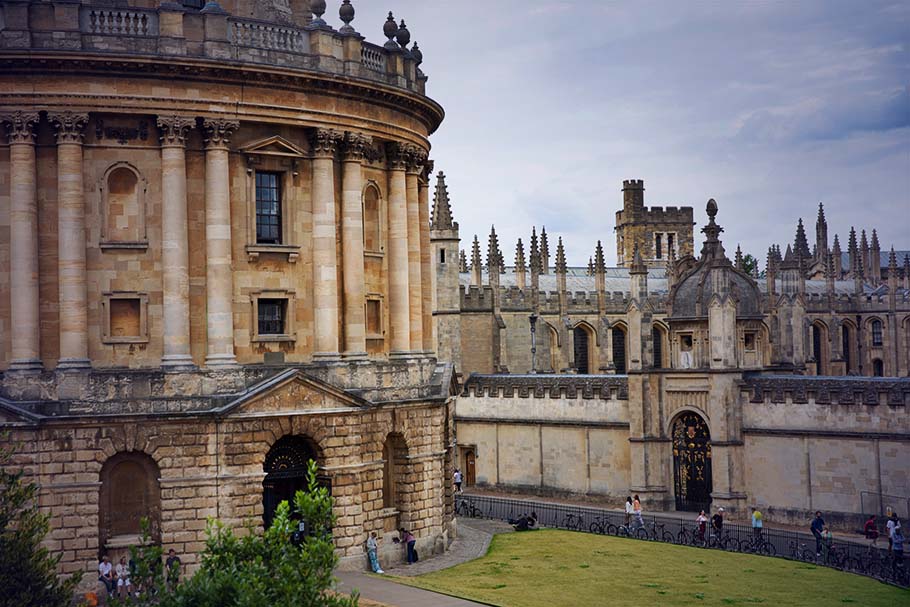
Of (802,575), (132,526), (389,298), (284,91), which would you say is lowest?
(802,575)

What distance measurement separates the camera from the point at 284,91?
37969 mm

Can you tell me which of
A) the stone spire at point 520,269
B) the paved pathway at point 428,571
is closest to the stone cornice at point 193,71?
the paved pathway at point 428,571

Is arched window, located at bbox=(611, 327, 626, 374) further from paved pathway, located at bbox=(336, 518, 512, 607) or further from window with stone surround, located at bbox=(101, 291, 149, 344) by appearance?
window with stone surround, located at bbox=(101, 291, 149, 344)

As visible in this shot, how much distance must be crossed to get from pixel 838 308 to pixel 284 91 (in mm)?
67932

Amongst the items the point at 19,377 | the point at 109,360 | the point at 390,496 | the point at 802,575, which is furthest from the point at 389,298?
the point at 802,575

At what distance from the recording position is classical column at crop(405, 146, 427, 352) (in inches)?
1708

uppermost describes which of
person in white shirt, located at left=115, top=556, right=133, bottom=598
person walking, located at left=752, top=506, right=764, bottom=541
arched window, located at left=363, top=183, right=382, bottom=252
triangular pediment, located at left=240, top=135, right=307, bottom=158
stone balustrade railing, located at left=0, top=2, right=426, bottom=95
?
stone balustrade railing, located at left=0, top=2, right=426, bottom=95

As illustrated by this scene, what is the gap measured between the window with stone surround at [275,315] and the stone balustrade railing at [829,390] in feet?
67.1

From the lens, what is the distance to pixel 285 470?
37.2m

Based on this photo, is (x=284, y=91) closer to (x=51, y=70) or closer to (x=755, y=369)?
(x=51, y=70)

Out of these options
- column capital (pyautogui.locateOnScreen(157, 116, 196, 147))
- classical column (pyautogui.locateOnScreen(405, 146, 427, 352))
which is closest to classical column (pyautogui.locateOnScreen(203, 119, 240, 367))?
column capital (pyautogui.locateOnScreen(157, 116, 196, 147))

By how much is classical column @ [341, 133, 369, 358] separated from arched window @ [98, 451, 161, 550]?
7.89m

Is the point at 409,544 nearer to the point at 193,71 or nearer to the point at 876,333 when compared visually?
the point at 193,71

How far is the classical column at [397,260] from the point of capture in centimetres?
4212
